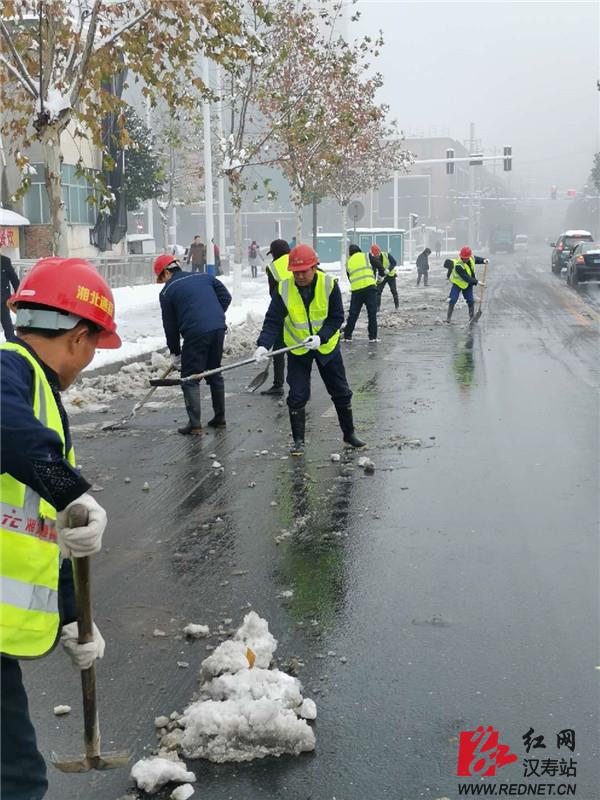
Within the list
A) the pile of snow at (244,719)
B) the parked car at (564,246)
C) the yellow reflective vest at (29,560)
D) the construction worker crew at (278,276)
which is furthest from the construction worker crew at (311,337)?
the parked car at (564,246)

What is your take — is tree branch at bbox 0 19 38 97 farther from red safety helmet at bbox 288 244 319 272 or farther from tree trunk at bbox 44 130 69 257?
red safety helmet at bbox 288 244 319 272

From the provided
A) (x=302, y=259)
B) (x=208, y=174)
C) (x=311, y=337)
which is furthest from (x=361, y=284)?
(x=302, y=259)

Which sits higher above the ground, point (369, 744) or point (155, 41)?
point (155, 41)

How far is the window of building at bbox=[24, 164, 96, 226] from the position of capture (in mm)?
32844

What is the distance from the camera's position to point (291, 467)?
8367 millimetres

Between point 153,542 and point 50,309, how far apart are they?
382cm

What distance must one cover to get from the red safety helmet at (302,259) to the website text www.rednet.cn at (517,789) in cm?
572

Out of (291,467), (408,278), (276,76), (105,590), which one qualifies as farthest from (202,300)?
(408,278)

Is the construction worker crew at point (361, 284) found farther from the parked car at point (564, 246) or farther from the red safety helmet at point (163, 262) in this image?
→ the parked car at point (564, 246)

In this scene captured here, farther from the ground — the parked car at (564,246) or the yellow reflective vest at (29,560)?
the yellow reflective vest at (29,560)

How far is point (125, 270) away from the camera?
35.0m

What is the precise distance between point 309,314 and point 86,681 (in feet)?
21.0

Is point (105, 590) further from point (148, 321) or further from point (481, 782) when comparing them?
point (148, 321)

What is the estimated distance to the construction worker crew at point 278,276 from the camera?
11703 mm
